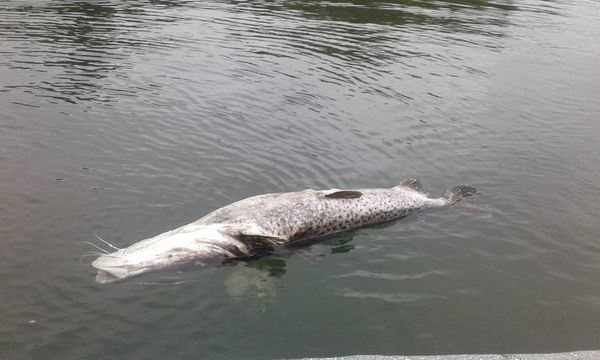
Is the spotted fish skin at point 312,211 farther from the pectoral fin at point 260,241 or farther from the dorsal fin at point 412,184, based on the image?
the dorsal fin at point 412,184

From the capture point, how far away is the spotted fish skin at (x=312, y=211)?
10.2 metres

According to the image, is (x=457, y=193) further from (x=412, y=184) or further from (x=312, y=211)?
(x=312, y=211)

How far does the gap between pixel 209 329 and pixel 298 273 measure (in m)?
1.96

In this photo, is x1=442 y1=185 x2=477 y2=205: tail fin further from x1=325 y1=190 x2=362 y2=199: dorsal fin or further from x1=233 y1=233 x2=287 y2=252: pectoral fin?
x1=233 y1=233 x2=287 y2=252: pectoral fin

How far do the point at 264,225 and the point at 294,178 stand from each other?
2.96 meters

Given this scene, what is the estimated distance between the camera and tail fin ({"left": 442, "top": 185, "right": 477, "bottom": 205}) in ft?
40.5

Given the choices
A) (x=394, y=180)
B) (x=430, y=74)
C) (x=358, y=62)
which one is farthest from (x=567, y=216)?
(x=358, y=62)

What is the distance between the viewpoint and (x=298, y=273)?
9.68m

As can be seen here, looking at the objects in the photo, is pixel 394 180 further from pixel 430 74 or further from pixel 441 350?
pixel 430 74

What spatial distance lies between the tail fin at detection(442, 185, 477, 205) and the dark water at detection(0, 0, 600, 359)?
0.25 metres

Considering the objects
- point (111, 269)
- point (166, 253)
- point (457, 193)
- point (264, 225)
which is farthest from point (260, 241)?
point (457, 193)

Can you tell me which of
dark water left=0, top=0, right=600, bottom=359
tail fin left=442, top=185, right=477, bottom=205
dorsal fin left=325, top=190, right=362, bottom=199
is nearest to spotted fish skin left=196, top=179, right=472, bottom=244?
dorsal fin left=325, top=190, right=362, bottom=199

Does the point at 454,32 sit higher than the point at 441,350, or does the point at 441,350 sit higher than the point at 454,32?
the point at 454,32

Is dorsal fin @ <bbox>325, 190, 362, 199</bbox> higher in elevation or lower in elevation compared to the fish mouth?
higher
